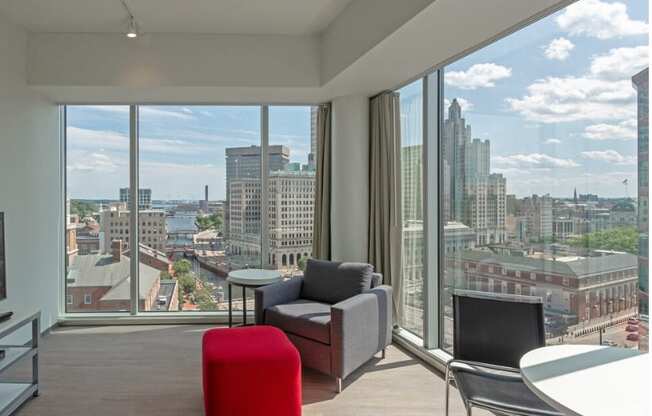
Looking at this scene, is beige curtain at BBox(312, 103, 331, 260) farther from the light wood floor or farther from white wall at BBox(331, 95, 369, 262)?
the light wood floor

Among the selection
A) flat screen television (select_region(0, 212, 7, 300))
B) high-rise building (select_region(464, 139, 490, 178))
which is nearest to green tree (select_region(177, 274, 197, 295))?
flat screen television (select_region(0, 212, 7, 300))

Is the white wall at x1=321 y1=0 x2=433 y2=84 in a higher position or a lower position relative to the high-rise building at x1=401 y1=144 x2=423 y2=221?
higher

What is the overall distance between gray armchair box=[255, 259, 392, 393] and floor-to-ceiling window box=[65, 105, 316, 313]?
107 cm

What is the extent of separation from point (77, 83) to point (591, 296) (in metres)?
4.43

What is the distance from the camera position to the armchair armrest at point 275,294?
336 centimetres

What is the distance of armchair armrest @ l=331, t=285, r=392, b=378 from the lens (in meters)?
2.85

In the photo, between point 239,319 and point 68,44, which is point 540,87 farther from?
point 68,44

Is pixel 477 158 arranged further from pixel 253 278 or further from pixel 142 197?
pixel 142 197

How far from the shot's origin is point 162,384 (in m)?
3.00

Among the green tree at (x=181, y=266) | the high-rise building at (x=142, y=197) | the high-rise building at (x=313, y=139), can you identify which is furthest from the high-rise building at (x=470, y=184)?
the high-rise building at (x=142, y=197)

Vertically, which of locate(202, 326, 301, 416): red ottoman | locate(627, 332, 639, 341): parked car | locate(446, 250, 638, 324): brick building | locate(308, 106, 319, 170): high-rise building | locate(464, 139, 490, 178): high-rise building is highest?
locate(308, 106, 319, 170): high-rise building

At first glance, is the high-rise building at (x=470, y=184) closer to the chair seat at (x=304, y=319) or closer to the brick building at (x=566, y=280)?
the brick building at (x=566, y=280)

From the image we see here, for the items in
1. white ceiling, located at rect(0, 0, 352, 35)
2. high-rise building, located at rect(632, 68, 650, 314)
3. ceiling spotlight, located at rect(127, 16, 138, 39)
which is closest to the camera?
high-rise building, located at rect(632, 68, 650, 314)

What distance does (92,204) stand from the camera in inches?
179
